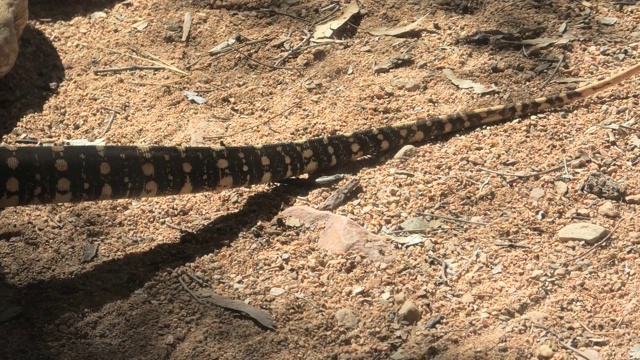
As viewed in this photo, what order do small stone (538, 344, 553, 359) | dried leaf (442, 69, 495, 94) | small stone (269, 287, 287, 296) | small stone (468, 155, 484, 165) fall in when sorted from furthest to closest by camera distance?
dried leaf (442, 69, 495, 94) → small stone (468, 155, 484, 165) → small stone (269, 287, 287, 296) → small stone (538, 344, 553, 359)

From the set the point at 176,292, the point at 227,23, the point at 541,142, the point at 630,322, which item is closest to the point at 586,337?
the point at 630,322

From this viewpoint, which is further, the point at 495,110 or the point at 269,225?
the point at 495,110

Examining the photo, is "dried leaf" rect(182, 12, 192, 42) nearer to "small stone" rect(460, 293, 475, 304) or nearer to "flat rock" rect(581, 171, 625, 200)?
"flat rock" rect(581, 171, 625, 200)

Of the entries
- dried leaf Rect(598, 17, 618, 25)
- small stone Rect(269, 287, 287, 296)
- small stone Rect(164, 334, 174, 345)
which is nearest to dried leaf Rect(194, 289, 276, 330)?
small stone Rect(269, 287, 287, 296)

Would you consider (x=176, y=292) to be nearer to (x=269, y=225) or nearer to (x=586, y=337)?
(x=269, y=225)

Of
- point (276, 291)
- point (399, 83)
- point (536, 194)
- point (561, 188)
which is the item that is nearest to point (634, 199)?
point (561, 188)

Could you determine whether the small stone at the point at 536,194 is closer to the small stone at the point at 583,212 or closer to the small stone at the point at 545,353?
the small stone at the point at 583,212
